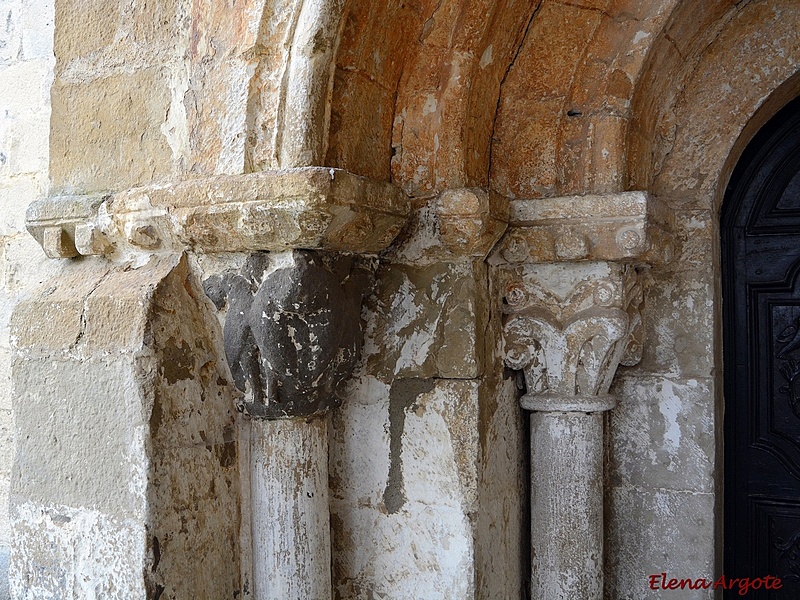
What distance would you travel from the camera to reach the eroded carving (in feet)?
4.88

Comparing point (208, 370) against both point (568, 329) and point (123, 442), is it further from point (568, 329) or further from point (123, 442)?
point (568, 329)

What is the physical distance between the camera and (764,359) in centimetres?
190

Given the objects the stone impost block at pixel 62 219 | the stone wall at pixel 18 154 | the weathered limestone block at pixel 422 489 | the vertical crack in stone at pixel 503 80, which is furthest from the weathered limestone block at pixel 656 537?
the stone wall at pixel 18 154

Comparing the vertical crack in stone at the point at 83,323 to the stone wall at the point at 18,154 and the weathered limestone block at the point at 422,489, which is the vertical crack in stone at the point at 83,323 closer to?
the weathered limestone block at the point at 422,489

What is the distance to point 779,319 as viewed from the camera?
1891 mm

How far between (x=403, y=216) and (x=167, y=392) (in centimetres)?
66

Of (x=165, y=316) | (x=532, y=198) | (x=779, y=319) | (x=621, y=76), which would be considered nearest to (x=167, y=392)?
(x=165, y=316)

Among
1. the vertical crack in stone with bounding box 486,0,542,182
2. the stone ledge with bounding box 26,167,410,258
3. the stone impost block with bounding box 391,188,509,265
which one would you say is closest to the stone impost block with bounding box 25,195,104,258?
the stone ledge with bounding box 26,167,410,258

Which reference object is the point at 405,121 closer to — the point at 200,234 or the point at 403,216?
the point at 403,216

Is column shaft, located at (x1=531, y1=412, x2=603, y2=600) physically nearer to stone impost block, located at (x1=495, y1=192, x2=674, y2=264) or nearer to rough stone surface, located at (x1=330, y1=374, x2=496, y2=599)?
rough stone surface, located at (x1=330, y1=374, x2=496, y2=599)

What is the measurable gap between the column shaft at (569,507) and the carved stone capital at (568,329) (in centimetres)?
7

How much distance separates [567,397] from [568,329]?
0.56 feet
